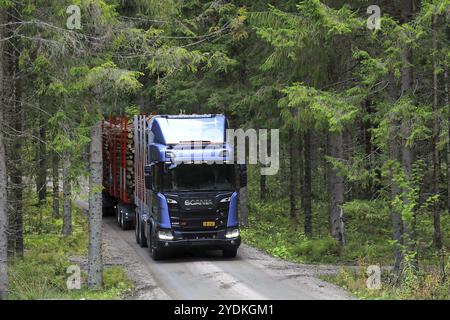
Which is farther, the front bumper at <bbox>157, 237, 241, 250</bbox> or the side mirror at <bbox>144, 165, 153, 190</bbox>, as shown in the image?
the side mirror at <bbox>144, 165, 153, 190</bbox>

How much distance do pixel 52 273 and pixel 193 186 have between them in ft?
14.8

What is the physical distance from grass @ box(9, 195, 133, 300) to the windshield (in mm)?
2908

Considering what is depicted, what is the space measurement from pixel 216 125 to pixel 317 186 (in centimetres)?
2365

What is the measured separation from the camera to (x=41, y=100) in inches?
662

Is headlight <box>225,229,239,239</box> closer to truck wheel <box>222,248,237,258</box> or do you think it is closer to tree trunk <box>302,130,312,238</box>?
truck wheel <box>222,248,237,258</box>

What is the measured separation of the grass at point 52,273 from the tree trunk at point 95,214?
0.34 meters

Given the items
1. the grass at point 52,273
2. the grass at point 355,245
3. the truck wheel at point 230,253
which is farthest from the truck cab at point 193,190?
the grass at point 355,245

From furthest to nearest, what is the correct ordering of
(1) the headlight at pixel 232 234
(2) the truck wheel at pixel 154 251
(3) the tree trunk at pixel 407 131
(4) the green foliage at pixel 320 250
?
(4) the green foliage at pixel 320 250 → (2) the truck wheel at pixel 154 251 → (1) the headlight at pixel 232 234 → (3) the tree trunk at pixel 407 131

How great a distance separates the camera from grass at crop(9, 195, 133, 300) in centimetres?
1301

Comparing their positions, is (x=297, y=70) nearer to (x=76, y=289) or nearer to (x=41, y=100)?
(x=41, y=100)

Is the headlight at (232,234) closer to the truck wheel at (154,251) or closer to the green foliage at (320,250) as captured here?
the truck wheel at (154,251)

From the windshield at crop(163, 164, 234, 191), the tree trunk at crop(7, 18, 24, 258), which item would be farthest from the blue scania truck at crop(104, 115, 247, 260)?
the tree trunk at crop(7, 18, 24, 258)

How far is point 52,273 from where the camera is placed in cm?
1526

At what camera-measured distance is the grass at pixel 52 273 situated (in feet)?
42.7
